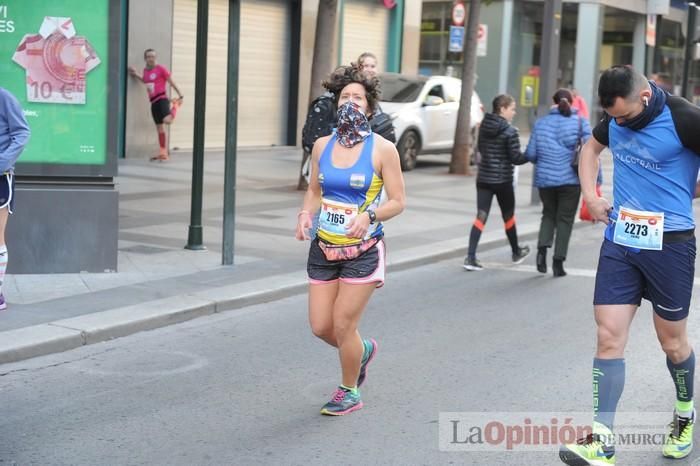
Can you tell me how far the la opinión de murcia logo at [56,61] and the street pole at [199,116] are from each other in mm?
1314

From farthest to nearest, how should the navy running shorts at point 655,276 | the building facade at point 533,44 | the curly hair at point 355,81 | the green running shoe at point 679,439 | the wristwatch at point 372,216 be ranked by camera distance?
the building facade at point 533,44 → the curly hair at point 355,81 → the wristwatch at point 372,216 → the green running shoe at point 679,439 → the navy running shorts at point 655,276

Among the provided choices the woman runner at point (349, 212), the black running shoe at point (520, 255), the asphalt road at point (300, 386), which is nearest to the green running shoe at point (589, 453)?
the asphalt road at point (300, 386)

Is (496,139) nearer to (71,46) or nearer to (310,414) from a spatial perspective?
(71,46)

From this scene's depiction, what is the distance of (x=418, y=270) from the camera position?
10.5 meters

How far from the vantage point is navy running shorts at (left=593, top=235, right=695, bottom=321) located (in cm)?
478

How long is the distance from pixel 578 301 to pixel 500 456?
4.24 metres

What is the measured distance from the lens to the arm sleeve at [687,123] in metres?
4.70

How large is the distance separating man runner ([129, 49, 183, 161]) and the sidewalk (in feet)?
2.12

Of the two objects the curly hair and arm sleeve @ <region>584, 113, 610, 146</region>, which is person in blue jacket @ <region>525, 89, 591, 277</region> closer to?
the curly hair

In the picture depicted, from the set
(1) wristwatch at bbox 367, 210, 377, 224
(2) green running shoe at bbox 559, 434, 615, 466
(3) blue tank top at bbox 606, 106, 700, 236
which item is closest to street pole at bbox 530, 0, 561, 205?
(1) wristwatch at bbox 367, 210, 377, 224

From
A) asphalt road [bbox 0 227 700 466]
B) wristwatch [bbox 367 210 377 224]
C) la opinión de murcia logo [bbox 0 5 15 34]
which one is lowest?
asphalt road [bbox 0 227 700 466]

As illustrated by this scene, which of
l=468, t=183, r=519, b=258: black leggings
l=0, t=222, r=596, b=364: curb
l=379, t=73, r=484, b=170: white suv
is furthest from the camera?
l=379, t=73, r=484, b=170: white suv

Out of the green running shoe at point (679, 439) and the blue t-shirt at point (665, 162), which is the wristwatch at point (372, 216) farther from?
the green running shoe at point (679, 439)

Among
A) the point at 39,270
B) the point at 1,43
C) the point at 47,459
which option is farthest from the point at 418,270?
the point at 47,459
